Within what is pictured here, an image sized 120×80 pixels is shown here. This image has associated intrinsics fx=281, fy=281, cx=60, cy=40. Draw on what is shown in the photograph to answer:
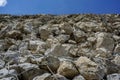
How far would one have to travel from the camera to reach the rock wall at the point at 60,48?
351 cm

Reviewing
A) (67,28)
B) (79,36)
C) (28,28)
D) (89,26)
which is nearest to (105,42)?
(79,36)

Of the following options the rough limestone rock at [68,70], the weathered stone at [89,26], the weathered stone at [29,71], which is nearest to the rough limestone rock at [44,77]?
the weathered stone at [29,71]

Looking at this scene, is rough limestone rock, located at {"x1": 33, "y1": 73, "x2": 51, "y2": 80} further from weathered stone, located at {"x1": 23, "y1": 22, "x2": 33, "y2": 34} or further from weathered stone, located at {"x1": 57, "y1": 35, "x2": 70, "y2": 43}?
weathered stone, located at {"x1": 23, "y1": 22, "x2": 33, "y2": 34}

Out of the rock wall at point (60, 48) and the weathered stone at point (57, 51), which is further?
the weathered stone at point (57, 51)

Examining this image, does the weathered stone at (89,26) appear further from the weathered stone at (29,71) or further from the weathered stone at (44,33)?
the weathered stone at (29,71)

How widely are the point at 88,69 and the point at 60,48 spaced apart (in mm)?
1125

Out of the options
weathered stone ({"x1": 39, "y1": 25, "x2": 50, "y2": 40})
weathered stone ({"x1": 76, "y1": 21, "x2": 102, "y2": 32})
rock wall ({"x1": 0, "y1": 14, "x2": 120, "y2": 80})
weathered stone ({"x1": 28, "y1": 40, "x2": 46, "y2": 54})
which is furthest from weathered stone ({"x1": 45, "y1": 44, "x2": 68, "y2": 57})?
weathered stone ({"x1": 76, "y1": 21, "x2": 102, "y2": 32})

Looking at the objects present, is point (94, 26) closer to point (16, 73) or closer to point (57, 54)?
point (57, 54)

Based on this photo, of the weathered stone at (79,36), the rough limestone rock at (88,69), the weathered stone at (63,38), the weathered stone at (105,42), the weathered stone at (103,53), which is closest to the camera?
the rough limestone rock at (88,69)

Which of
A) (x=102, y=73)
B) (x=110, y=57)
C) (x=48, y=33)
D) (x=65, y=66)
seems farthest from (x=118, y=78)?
(x=48, y=33)

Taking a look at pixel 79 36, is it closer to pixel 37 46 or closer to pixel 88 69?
pixel 37 46

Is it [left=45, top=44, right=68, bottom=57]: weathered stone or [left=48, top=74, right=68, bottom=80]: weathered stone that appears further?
[left=45, top=44, right=68, bottom=57]: weathered stone

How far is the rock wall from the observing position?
3.51m

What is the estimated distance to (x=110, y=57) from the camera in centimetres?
449
